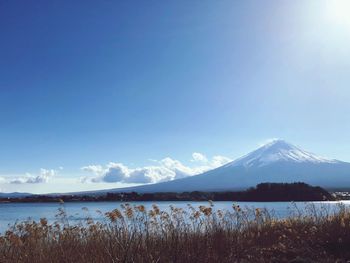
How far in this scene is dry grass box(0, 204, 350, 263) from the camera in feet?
17.6

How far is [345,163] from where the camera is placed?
165 metres

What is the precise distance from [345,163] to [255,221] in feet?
550

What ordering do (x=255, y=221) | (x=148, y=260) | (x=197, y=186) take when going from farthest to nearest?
1. (x=197, y=186)
2. (x=255, y=221)
3. (x=148, y=260)

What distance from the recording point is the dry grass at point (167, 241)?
5371mm

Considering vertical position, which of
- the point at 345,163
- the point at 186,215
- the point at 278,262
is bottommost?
the point at 278,262

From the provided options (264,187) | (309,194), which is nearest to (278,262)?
(309,194)

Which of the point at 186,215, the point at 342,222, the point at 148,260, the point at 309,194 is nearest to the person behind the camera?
the point at 148,260

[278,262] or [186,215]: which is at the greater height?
[186,215]

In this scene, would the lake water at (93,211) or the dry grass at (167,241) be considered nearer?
the dry grass at (167,241)

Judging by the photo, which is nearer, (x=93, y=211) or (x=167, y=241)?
(x=167, y=241)

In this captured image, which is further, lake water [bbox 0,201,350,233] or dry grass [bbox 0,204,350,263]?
lake water [bbox 0,201,350,233]

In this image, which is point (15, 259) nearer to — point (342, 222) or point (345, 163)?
point (342, 222)

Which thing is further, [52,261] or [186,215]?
[186,215]

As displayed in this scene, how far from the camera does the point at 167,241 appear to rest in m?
5.82
